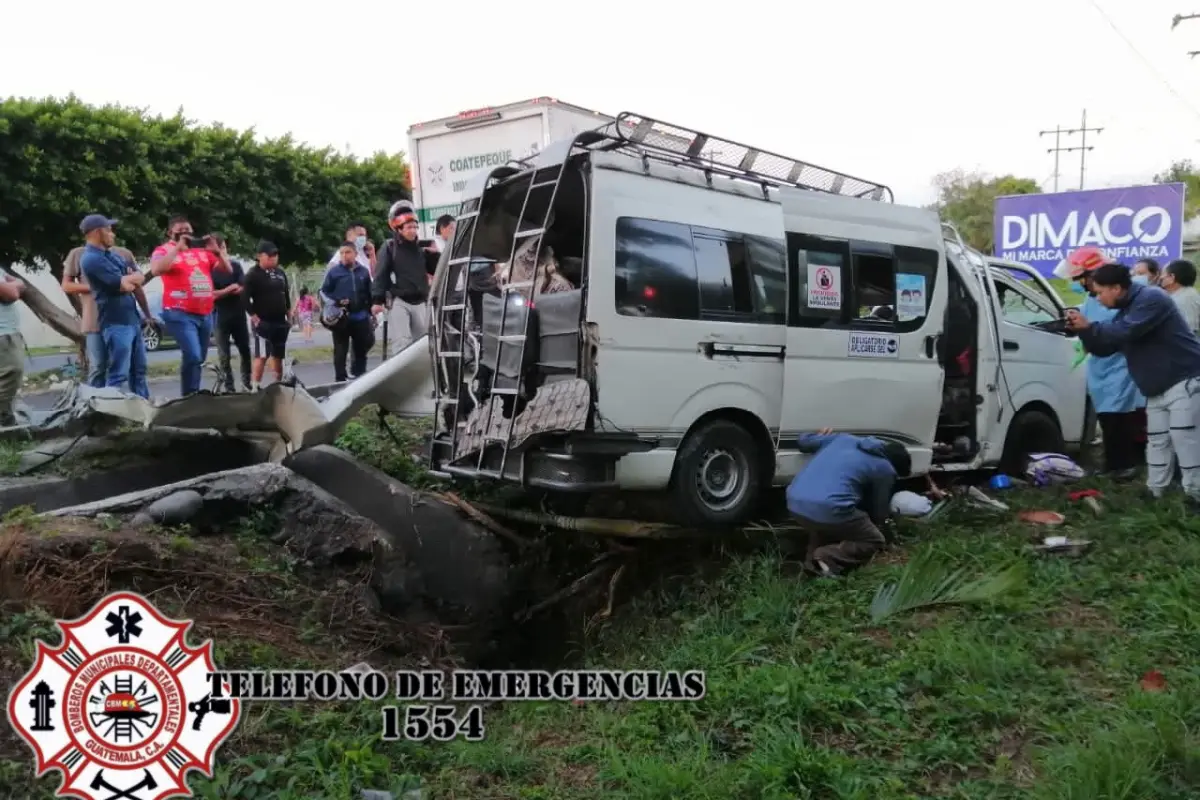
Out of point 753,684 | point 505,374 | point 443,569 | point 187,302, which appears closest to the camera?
point 753,684

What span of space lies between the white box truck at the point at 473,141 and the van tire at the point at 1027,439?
502 centimetres

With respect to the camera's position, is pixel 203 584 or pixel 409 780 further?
pixel 203 584

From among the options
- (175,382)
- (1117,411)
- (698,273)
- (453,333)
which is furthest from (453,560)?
(175,382)

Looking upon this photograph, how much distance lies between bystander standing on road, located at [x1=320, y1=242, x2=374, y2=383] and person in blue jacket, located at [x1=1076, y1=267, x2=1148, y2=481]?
6.51m

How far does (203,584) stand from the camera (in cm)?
465

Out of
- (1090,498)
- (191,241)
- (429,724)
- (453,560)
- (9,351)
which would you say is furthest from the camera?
(191,241)

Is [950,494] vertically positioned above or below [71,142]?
below

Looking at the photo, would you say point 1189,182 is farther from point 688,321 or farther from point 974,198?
point 688,321

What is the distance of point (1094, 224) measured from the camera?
16875mm

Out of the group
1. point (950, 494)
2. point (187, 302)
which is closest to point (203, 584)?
point (187, 302)

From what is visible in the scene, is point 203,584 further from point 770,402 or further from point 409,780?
point 770,402

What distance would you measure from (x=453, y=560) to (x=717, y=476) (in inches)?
76.1

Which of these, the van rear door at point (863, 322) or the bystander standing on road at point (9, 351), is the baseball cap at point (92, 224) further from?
the van rear door at point (863, 322)

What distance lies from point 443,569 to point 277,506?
1.20 m
